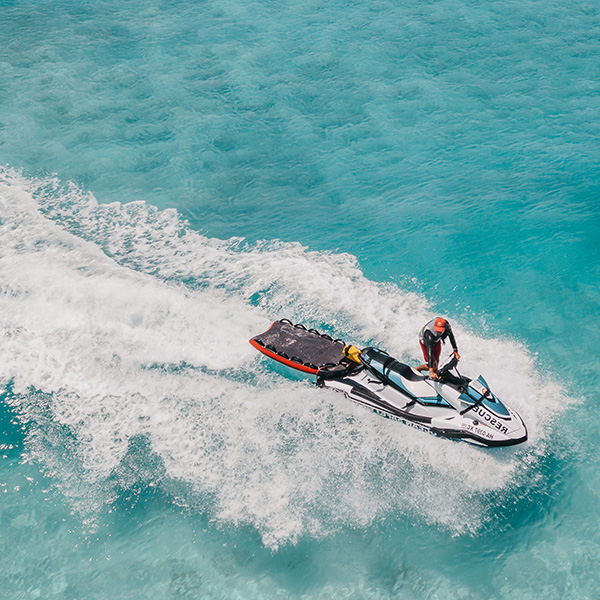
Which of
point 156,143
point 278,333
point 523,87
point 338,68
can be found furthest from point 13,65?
point 523,87

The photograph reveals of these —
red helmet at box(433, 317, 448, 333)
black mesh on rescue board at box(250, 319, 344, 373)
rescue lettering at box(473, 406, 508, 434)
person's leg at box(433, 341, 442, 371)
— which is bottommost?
black mesh on rescue board at box(250, 319, 344, 373)

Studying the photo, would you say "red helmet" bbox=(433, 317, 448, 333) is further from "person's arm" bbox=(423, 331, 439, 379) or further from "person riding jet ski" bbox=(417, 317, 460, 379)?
"person's arm" bbox=(423, 331, 439, 379)

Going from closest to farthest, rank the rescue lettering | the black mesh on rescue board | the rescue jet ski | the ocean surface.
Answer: the ocean surface < the rescue lettering < the rescue jet ski < the black mesh on rescue board

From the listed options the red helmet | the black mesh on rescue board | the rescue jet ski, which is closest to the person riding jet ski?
the red helmet

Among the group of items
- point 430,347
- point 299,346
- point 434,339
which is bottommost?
point 299,346

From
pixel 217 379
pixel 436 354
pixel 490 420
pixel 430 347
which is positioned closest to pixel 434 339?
pixel 430 347

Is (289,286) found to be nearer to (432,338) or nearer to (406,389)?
(406,389)

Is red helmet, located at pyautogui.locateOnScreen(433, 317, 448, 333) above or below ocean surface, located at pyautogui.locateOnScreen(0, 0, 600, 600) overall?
above
